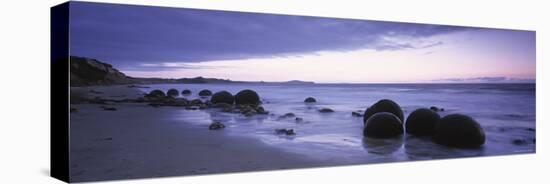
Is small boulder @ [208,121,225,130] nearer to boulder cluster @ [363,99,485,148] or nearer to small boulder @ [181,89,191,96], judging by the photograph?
small boulder @ [181,89,191,96]

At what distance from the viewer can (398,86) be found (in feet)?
30.8

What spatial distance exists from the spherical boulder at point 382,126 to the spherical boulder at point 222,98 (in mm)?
1855

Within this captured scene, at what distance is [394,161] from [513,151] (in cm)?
216

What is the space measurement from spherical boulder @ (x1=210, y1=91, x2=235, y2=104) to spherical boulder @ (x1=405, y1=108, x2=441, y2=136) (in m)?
2.49

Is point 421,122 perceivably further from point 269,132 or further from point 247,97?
point 247,97

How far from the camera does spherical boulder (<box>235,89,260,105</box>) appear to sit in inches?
327

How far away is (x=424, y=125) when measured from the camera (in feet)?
30.5

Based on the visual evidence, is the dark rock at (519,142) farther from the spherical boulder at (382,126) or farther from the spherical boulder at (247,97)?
the spherical boulder at (247,97)

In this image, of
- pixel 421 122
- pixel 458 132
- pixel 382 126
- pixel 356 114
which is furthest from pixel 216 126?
pixel 458 132

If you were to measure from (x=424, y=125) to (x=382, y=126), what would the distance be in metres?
0.68

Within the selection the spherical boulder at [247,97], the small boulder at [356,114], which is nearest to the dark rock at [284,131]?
the spherical boulder at [247,97]

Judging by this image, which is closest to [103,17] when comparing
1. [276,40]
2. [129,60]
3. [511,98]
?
[129,60]

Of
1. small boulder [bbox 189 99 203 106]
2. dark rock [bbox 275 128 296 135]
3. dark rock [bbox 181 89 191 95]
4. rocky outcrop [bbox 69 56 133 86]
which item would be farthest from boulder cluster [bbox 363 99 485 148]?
rocky outcrop [bbox 69 56 133 86]

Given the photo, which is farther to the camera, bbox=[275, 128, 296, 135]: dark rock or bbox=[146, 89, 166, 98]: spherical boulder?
bbox=[275, 128, 296, 135]: dark rock
